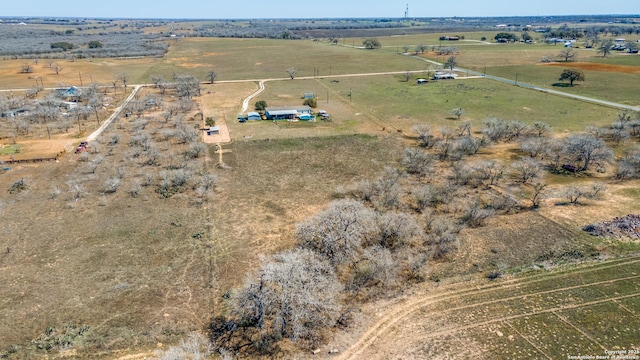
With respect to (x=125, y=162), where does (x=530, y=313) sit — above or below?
below

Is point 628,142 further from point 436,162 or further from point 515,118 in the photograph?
point 436,162

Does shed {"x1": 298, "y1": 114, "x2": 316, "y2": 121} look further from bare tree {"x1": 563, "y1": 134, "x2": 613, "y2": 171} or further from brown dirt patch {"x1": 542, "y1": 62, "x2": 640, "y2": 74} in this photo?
brown dirt patch {"x1": 542, "y1": 62, "x2": 640, "y2": 74}

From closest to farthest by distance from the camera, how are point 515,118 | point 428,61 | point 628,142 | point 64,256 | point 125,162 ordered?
point 64,256
point 125,162
point 628,142
point 515,118
point 428,61

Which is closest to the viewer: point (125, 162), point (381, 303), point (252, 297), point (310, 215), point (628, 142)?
point (252, 297)

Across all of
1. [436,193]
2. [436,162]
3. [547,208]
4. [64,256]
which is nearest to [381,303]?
[436,193]

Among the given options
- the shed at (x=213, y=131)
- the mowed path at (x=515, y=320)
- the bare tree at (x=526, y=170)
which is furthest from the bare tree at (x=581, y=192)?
the shed at (x=213, y=131)

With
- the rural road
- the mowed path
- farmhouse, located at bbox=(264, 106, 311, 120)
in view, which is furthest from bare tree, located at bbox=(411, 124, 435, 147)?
the rural road
